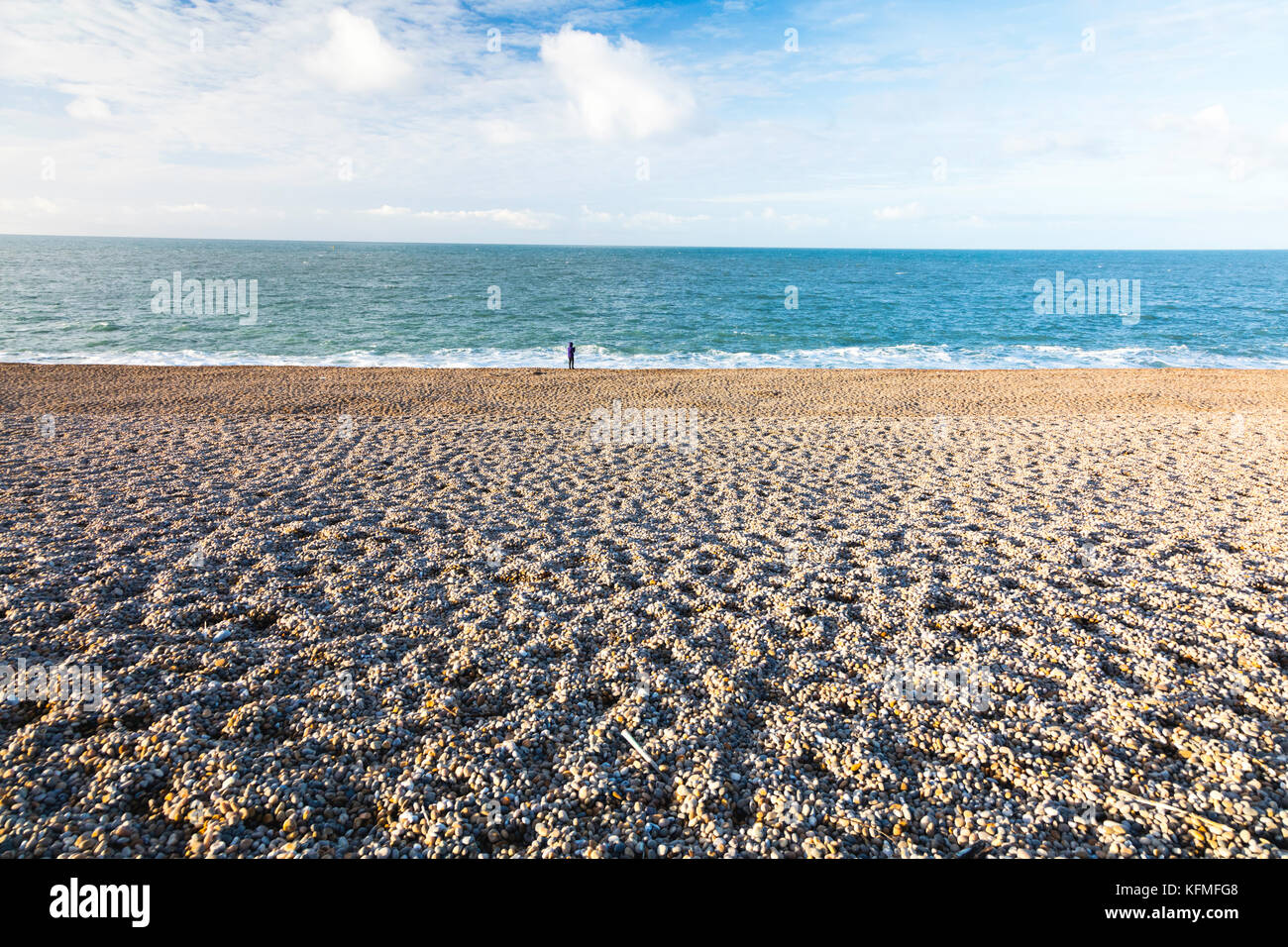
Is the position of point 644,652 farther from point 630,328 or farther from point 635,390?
point 630,328

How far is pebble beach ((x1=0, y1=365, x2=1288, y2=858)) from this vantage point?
411 cm

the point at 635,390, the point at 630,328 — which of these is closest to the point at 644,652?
the point at 635,390

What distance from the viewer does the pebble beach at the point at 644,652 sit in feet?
13.5

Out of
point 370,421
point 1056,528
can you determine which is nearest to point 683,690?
point 1056,528

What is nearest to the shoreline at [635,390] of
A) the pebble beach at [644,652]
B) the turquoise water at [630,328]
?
the pebble beach at [644,652]

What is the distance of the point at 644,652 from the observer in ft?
19.6

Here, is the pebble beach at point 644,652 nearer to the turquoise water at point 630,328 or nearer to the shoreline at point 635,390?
the shoreline at point 635,390

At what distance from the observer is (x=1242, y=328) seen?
41.4m

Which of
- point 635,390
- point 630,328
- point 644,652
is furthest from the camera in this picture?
point 630,328

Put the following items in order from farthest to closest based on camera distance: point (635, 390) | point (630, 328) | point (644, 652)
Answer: point (630, 328) → point (635, 390) → point (644, 652)

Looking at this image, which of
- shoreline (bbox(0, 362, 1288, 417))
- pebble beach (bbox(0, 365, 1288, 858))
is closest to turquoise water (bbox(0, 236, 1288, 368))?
shoreline (bbox(0, 362, 1288, 417))

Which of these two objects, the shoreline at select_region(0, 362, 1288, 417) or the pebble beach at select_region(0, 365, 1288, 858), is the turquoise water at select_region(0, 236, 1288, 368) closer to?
the shoreline at select_region(0, 362, 1288, 417)

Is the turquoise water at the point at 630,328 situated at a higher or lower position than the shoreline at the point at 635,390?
higher
